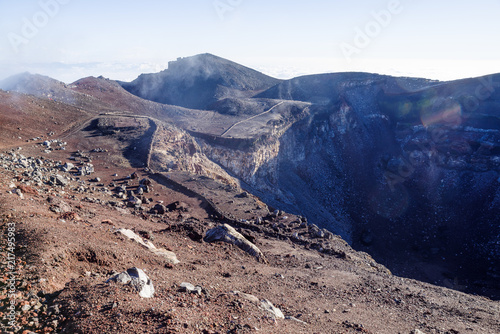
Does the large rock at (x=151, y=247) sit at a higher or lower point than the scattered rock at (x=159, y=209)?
higher

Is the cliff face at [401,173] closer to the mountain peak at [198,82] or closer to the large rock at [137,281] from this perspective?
the mountain peak at [198,82]

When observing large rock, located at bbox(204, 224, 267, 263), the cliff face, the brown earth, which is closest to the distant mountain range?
the cliff face

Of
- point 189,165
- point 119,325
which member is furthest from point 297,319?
point 189,165

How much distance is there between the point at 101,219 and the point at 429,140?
41.8m

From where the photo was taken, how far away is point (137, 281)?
22.9 feet

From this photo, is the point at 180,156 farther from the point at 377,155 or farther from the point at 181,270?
the point at 377,155

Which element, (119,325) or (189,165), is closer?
(119,325)

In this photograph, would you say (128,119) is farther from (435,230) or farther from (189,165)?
(435,230)

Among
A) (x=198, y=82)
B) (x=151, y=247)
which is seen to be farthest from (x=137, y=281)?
(x=198, y=82)

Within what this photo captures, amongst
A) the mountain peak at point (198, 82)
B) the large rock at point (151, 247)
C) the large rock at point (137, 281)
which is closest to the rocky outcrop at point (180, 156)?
the large rock at point (151, 247)

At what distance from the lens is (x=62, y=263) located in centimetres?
734

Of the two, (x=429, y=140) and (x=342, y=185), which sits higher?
(x=429, y=140)

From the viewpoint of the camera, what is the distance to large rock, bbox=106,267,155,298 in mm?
6836

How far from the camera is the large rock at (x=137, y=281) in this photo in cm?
684
